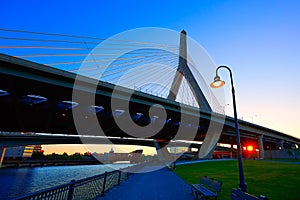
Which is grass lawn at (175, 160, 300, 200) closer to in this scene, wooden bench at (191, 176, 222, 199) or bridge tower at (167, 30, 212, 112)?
wooden bench at (191, 176, 222, 199)

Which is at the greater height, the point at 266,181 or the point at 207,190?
the point at 207,190

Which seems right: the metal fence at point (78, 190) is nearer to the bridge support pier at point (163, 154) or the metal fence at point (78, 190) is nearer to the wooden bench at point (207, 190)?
the wooden bench at point (207, 190)

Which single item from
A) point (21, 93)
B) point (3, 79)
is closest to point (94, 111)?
point (21, 93)

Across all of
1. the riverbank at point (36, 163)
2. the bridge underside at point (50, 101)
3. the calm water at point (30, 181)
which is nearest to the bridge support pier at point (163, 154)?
the bridge underside at point (50, 101)

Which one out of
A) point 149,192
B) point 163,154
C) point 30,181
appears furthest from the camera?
point 163,154

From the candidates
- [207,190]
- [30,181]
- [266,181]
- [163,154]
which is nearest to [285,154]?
[163,154]

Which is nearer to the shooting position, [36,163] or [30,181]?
[30,181]

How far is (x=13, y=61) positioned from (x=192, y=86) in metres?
28.0

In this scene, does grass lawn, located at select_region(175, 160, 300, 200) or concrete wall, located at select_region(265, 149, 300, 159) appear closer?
grass lawn, located at select_region(175, 160, 300, 200)

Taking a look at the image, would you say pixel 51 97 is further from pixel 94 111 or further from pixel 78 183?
pixel 78 183

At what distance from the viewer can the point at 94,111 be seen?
32594 millimetres

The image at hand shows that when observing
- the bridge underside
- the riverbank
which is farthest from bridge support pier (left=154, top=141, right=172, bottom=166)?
the riverbank

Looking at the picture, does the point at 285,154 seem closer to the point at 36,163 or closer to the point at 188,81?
the point at 188,81

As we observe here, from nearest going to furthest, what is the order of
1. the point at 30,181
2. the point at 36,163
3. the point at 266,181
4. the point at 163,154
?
the point at 266,181
the point at 30,181
the point at 163,154
the point at 36,163
